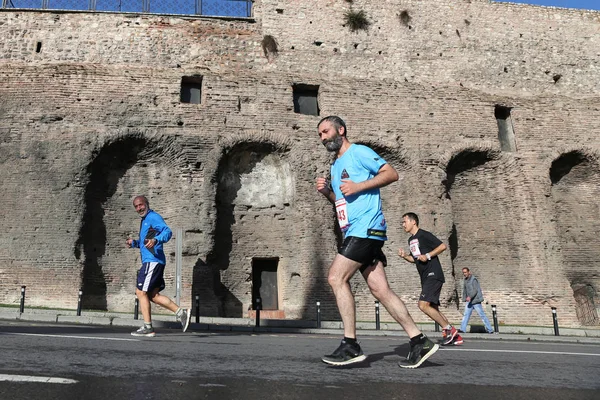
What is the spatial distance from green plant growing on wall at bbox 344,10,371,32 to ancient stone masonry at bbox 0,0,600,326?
0.07m

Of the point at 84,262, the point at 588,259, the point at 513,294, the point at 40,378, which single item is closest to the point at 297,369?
the point at 40,378

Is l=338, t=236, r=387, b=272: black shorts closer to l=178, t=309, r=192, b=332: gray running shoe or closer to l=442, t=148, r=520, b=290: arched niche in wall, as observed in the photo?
l=178, t=309, r=192, b=332: gray running shoe

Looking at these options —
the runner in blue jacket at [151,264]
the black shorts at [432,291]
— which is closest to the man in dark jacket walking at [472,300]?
the black shorts at [432,291]

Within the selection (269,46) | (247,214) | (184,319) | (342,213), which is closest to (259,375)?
(342,213)

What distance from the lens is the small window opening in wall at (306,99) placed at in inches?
679

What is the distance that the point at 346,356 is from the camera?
12.2 feet

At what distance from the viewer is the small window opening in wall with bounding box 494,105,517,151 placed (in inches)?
714

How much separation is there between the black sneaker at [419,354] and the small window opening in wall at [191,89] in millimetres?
14105

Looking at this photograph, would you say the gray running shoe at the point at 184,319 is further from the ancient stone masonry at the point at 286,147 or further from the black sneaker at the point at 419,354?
the ancient stone masonry at the point at 286,147

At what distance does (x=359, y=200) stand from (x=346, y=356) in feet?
3.97

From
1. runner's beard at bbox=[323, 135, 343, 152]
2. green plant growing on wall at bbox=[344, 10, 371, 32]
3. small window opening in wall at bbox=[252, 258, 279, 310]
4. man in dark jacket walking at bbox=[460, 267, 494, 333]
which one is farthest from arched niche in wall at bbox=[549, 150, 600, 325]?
runner's beard at bbox=[323, 135, 343, 152]

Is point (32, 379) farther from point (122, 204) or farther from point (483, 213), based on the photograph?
point (483, 213)

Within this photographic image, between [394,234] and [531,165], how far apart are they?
5524 millimetres

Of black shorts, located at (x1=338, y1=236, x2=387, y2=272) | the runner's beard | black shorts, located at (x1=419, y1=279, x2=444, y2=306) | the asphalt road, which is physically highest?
the runner's beard
